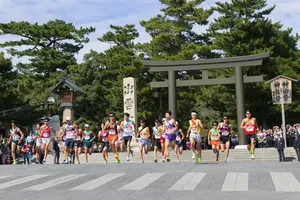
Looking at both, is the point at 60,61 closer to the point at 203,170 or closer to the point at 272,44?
the point at 272,44

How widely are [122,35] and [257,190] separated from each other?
120 ft

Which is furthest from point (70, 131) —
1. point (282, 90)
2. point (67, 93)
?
point (282, 90)

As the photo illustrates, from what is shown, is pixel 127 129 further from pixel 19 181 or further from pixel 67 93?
pixel 67 93

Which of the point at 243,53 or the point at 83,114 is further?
the point at 83,114

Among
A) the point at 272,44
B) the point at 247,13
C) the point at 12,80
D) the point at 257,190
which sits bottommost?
the point at 257,190

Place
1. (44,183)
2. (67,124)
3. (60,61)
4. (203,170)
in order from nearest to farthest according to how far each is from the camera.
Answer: (44,183) < (203,170) < (67,124) < (60,61)

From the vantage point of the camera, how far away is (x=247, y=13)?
42500 millimetres

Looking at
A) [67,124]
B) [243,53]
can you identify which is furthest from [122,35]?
[67,124]

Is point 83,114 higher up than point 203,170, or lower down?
higher up

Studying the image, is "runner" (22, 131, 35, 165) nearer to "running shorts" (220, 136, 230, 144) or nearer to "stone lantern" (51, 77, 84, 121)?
"stone lantern" (51, 77, 84, 121)

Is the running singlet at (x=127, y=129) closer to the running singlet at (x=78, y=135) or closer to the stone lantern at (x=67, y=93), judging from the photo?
the running singlet at (x=78, y=135)

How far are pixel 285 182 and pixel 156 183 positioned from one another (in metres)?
2.78

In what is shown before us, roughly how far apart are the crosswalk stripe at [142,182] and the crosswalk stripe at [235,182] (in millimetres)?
1682

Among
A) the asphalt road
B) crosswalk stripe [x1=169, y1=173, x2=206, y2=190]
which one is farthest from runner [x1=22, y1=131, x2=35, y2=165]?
crosswalk stripe [x1=169, y1=173, x2=206, y2=190]
